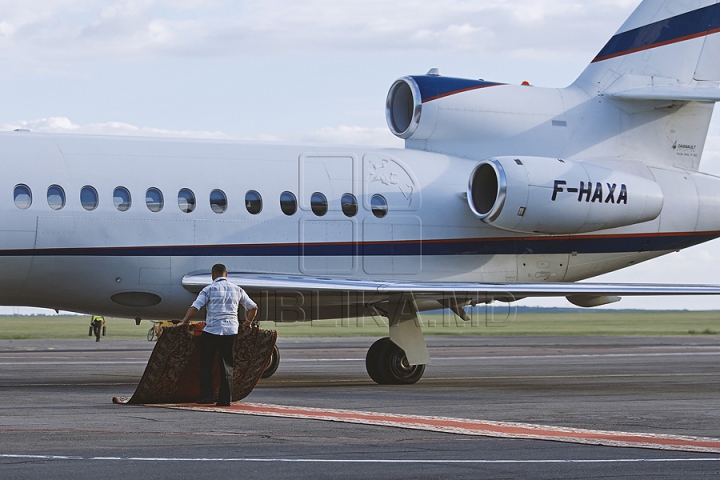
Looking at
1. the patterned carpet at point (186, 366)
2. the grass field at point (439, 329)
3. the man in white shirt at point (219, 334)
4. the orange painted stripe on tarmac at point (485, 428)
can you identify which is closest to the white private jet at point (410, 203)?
the grass field at point (439, 329)

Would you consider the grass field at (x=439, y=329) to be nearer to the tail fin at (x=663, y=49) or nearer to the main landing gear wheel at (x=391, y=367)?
the main landing gear wheel at (x=391, y=367)

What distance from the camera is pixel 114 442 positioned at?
9.59m

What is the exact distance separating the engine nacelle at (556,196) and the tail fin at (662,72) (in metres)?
1.74

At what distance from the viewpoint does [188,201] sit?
17.3m

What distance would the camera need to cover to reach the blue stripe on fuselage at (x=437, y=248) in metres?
16.8

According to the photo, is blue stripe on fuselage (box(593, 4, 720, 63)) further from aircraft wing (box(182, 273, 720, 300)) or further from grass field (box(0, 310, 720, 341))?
grass field (box(0, 310, 720, 341))

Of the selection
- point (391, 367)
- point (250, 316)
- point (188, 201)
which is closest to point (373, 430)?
point (250, 316)

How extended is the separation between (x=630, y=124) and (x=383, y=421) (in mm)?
11570

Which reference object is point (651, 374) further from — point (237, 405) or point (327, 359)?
point (237, 405)

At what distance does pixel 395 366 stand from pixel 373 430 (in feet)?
25.5

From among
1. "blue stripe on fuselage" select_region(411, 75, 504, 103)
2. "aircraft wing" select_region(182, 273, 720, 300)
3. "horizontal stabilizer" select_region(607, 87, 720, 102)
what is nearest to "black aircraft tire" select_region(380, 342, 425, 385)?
"aircraft wing" select_region(182, 273, 720, 300)

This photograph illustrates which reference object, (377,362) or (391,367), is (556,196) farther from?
(377,362)

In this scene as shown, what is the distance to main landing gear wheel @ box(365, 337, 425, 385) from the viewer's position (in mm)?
18531

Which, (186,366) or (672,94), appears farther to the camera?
(672,94)
